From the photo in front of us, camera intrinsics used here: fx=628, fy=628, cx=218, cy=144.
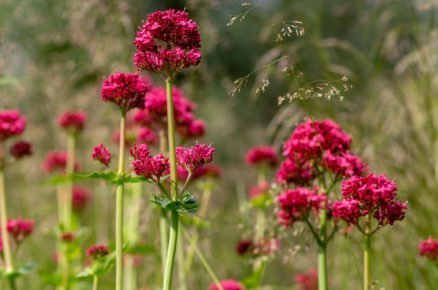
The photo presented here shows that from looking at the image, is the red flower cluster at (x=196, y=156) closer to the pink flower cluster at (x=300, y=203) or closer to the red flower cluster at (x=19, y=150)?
the pink flower cluster at (x=300, y=203)

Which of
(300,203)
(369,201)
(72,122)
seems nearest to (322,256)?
(300,203)

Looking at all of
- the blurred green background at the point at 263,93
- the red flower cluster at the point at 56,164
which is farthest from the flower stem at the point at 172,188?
the red flower cluster at the point at 56,164

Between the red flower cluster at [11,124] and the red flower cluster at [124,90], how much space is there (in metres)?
0.77

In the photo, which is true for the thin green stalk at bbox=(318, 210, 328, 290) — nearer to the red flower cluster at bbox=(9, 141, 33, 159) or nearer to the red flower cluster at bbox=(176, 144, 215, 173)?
the red flower cluster at bbox=(176, 144, 215, 173)

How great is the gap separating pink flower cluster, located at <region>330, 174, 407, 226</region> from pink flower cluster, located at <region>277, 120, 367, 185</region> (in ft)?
1.10

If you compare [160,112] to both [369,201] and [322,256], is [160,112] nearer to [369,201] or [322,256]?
[322,256]

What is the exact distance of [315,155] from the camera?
1.91 metres

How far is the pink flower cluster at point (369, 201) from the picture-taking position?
1441 mm

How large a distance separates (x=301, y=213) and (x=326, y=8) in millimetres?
7047

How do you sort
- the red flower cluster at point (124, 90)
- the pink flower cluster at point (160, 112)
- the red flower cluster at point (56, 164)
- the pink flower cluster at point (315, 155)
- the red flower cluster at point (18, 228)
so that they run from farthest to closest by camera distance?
1. the red flower cluster at point (56, 164)
2. the red flower cluster at point (18, 228)
3. the pink flower cluster at point (160, 112)
4. the pink flower cluster at point (315, 155)
5. the red flower cluster at point (124, 90)

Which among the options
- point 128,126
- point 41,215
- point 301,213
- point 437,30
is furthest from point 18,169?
point 301,213

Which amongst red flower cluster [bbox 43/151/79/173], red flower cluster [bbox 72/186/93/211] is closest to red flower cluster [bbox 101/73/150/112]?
red flower cluster [bbox 43/151/79/173]

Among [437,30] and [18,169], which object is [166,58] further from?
[18,169]

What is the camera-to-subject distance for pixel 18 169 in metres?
4.95
